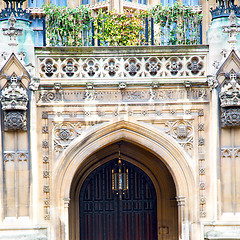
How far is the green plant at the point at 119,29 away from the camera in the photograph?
1939cm

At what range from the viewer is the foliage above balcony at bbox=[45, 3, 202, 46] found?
63.8 ft

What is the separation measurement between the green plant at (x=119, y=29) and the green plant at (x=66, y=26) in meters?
0.34

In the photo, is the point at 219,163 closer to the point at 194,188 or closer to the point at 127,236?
the point at 194,188

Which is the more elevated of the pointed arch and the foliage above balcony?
the foliage above balcony

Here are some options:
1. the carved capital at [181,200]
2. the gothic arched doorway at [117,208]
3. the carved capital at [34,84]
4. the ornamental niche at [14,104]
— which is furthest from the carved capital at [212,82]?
the ornamental niche at [14,104]

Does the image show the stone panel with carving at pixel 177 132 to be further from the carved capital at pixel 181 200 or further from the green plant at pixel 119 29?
the green plant at pixel 119 29

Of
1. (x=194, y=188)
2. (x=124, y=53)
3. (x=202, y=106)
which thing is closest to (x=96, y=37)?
(x=124, y=53)

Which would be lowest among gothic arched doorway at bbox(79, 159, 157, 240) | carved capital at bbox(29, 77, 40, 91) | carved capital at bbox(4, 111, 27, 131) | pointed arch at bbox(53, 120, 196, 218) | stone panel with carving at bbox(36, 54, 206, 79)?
gothic arched doorway at bbox(79, 159, 157, 240)

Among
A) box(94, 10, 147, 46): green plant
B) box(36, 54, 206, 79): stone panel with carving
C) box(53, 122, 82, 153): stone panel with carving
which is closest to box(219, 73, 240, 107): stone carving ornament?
box(36, 54, 206, 79): stone panel with carving

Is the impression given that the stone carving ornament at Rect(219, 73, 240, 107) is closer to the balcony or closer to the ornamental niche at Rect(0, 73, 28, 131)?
the balcony

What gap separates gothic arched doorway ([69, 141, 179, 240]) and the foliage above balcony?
2.94 meters

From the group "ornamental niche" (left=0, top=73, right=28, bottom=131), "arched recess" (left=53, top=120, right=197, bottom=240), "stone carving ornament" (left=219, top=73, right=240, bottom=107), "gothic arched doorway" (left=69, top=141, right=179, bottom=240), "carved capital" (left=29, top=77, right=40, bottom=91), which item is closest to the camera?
"ornamental niche" (left=0, top=73, right=28, bottom=131)

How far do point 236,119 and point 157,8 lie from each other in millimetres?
3959

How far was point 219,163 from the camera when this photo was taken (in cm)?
1794
